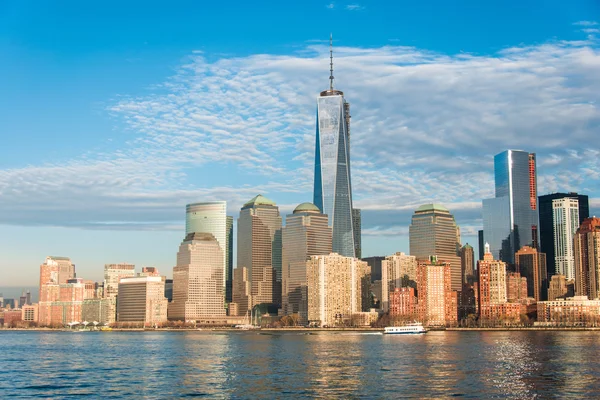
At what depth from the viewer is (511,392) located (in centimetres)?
9806

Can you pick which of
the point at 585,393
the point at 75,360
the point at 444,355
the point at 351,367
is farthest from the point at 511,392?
the point at 75,360

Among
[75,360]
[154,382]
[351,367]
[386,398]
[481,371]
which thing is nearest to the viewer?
[386,398]

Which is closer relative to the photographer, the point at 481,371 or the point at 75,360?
the point at 481,371

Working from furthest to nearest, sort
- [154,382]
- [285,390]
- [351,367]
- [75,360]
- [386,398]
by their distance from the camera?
[75,360] < [351,367] < [154,382] < [285,390] < [386,398]

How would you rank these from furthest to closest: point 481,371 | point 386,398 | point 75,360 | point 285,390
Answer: point 75,360, point 481,371, point 285,390, point 386,398

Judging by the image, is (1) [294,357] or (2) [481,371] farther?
(1) [294,357]

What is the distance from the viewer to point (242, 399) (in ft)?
311

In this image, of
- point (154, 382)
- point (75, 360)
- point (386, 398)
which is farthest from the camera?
point (75, 360)

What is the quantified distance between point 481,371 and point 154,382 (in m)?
47.6

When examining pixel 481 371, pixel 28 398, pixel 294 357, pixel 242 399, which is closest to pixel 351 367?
pixel 481 371

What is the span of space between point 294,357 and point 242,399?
226 ft

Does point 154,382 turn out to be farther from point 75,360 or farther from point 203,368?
point 75,360

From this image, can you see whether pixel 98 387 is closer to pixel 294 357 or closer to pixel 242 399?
→ pixel 242 399

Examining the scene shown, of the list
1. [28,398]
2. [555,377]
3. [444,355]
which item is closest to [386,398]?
[555,377]
